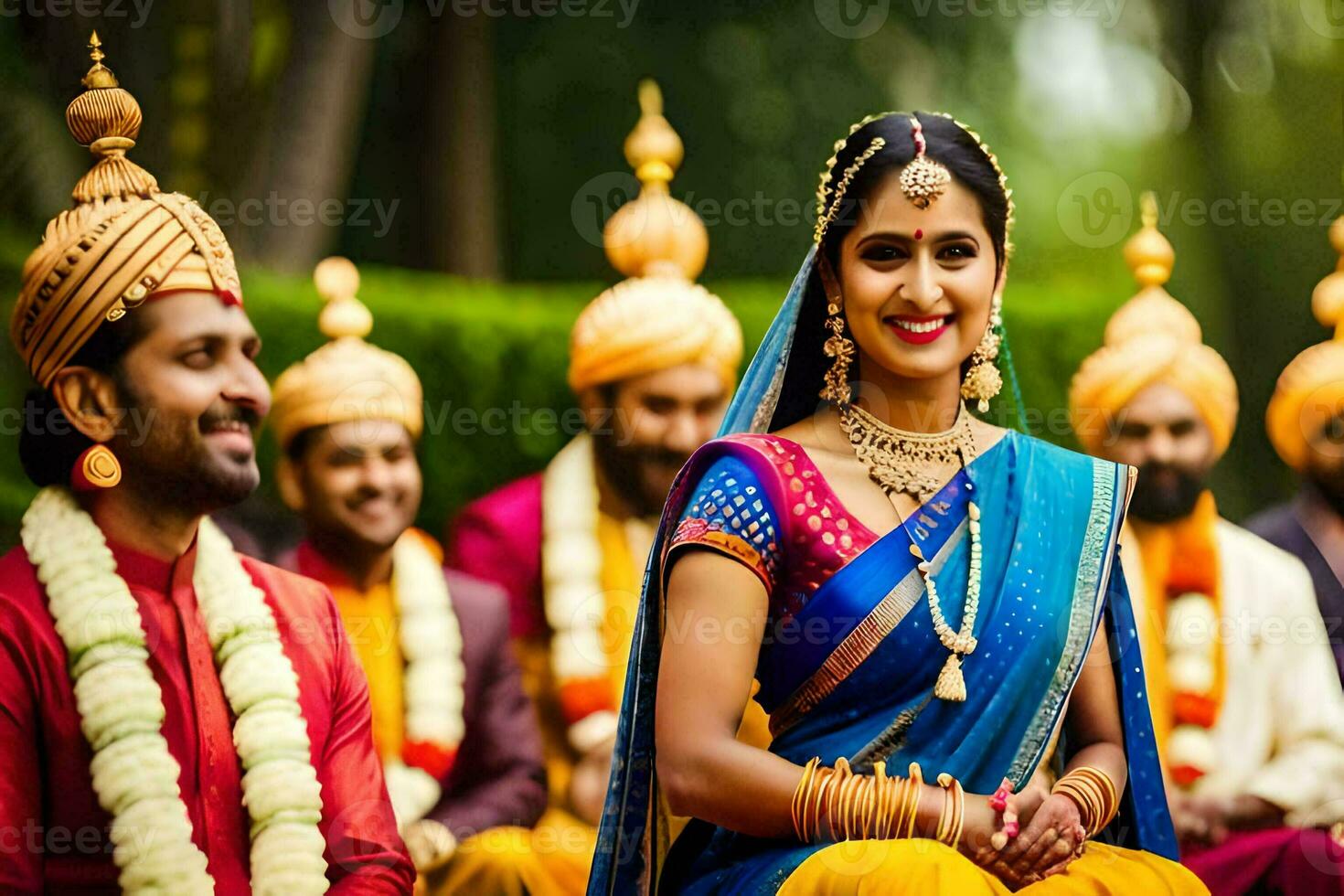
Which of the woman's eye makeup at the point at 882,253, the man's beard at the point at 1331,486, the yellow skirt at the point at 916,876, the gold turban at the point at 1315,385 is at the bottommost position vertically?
the yellow skirt at the point at 916,876

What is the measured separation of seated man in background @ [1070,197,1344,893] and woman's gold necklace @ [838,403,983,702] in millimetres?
2496

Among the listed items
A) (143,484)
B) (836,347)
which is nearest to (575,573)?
(143,484)

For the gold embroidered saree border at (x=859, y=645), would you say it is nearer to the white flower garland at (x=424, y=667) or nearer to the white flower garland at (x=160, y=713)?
the white flower garland at (x=160, y=713)

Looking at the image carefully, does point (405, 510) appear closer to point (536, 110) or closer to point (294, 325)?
point (294, 325)

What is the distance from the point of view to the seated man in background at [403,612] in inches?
214

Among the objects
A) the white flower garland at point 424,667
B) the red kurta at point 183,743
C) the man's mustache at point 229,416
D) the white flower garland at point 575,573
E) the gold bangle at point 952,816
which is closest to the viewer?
the gold bangle at point 952,816

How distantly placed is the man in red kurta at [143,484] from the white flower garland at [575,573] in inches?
39.4

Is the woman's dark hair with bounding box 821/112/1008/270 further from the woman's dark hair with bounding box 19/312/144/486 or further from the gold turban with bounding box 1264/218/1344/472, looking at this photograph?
the gold turban with bounding box 1264/218/1344/472

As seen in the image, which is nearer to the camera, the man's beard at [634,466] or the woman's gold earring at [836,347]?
the woman's gold earring at [836,347]

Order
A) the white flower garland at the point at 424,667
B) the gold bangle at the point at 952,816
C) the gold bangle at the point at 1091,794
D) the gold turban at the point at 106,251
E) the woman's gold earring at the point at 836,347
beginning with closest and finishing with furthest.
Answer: the gold bangle at the point at 952,816
the gold bangle at the point at 1091,794
the woman's gold earring at the point at 836,347
the gold turban at the point at 106,251
the white flower garland at the point at 424,667

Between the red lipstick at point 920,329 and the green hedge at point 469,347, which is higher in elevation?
the green hedge at point 469,347

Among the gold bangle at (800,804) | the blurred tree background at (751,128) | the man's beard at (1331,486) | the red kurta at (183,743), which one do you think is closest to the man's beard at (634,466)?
the blurred tree background at (751,128)

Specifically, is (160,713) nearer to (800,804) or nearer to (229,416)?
(229,416)

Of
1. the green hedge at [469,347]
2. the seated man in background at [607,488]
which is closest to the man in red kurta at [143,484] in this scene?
the green hedge at [469,347]
